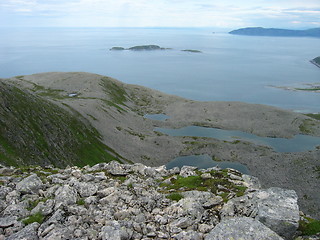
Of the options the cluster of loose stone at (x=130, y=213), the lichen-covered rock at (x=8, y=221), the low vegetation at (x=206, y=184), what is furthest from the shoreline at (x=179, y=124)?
the lichen-covered rock at (x=8, y=221)

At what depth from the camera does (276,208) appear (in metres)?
14.6

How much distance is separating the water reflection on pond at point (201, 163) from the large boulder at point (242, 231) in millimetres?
71701

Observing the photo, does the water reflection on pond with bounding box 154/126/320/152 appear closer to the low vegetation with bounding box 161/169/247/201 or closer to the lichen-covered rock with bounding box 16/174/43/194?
the low vegetation with bounding box 161/169/247/201

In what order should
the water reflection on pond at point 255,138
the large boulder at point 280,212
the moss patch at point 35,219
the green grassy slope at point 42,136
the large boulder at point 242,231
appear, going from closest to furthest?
the large boulder at point 242,231 < the large boulder at point 280,212 < the moss patch at point 35,219 < the green grassy slope at point 42,136 < the water reflection on pond at point 255,138

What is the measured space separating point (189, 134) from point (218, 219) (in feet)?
326

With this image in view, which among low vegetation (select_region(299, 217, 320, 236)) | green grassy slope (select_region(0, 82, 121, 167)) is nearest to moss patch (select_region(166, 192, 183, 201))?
low vegetation (select_region(299, 217, 320, 236))

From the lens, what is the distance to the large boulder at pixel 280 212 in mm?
13484

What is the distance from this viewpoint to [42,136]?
59.8 metres

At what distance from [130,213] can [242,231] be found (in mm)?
6918

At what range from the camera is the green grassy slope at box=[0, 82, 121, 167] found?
49469 millimetres

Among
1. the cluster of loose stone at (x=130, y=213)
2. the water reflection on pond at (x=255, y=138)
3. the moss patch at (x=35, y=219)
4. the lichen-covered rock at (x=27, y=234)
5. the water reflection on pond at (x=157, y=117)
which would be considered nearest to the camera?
the lichen-covered rock at (x=27, y=234)

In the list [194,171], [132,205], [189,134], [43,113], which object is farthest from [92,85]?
[132,205]

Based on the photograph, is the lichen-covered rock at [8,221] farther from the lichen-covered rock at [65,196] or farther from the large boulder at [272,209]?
the large boulder at [272,209]

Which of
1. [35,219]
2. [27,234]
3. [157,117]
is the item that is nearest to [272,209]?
[27,234]
